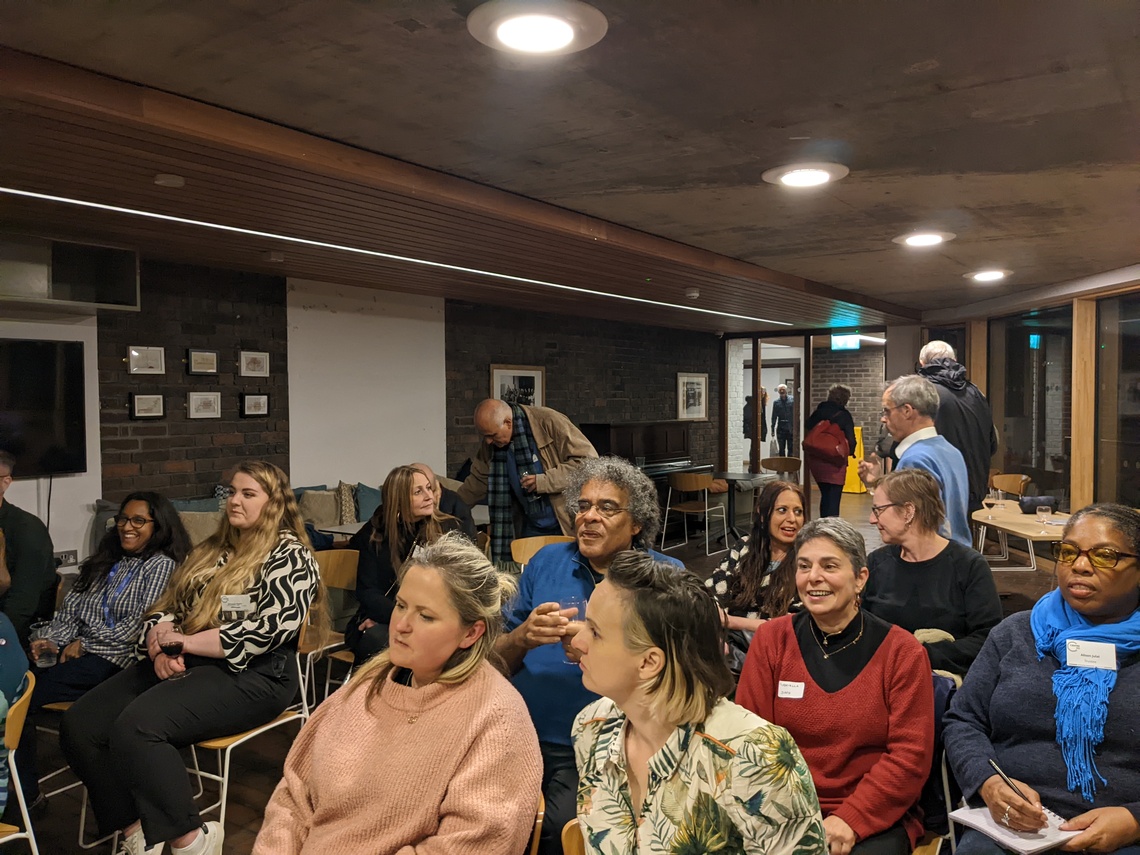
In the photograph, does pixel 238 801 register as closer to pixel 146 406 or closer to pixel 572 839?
pixel 572 839

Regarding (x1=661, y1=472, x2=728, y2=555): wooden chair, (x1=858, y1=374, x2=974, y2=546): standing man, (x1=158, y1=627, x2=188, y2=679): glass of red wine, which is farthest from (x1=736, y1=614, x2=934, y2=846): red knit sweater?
(x1=661, y1=472, x2=728, y2=555): wooden chair

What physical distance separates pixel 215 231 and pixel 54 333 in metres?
1.48

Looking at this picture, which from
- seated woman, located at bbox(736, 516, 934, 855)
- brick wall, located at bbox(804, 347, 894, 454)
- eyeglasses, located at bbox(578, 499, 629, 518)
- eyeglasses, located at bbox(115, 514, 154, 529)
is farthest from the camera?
brick wall, located at bbox(804, 347, 894, 454)

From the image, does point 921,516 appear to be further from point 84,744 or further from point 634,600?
point 84,744

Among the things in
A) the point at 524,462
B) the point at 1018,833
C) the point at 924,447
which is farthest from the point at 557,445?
the point at 1018,833

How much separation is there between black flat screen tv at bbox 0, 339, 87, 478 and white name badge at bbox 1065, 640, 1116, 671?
5553 mm

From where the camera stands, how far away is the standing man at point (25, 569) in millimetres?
3459

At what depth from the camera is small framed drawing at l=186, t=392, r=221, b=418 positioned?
605 centimetres

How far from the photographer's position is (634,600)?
5.18ft

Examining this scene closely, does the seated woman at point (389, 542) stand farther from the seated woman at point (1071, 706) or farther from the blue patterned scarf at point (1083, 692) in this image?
the blue patterned scarf at point (1083, 692)

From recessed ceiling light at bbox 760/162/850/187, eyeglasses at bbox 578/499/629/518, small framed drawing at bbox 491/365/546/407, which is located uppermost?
recessed ceiling light at bbox 760/162/850/187

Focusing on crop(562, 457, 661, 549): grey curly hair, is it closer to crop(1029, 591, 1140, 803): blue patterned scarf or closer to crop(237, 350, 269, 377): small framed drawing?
crop(1029, 591, 1140, 803): blue patterned scarf

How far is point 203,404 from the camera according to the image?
613 cm

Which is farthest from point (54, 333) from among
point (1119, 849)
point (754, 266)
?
point (1119, 849)
